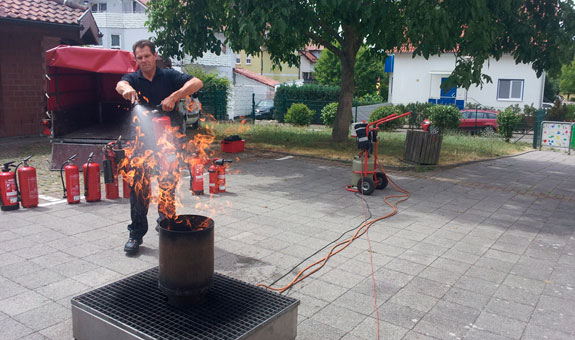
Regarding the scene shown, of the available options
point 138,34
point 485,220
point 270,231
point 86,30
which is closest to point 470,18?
point 485,220

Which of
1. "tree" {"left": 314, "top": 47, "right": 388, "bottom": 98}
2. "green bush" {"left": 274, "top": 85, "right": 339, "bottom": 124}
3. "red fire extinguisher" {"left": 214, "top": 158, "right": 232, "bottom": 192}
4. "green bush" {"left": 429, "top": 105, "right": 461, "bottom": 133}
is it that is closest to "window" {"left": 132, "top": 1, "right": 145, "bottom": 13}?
"tree" {"left": 314, "top": 47, "right": 388, "bottom": 98}

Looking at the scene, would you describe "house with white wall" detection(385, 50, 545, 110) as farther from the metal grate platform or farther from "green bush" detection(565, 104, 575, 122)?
the metal grate platform

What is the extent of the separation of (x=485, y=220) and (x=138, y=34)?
41.7 metres

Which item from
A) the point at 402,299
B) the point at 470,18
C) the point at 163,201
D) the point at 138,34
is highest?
the point at 138,34

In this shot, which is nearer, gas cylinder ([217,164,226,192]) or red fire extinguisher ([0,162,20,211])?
red fire extinguisher ([0,162,20,211])

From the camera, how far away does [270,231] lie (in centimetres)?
688

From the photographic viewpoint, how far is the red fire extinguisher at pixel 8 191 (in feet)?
24.0

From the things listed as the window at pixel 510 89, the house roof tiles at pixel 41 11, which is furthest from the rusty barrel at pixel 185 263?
the window at pixel 510 89

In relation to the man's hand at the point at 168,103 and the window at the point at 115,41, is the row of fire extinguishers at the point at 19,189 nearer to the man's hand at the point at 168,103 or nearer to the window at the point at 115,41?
the man's hand at the point at 168,103

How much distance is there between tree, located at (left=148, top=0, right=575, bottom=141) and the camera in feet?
35.4

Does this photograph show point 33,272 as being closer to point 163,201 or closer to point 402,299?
point 163,201

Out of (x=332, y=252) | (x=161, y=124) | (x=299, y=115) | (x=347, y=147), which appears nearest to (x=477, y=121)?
(x=299, y=115)

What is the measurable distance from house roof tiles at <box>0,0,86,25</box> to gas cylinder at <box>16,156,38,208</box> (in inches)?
328

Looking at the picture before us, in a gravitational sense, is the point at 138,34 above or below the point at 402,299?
above
